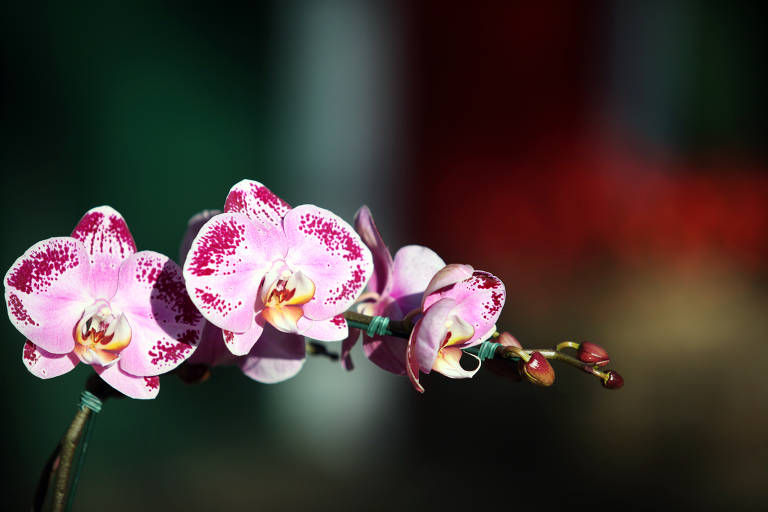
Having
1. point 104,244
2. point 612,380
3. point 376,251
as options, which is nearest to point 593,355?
point 612,380

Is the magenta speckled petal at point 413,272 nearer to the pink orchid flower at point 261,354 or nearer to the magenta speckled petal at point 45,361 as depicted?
the pink orchid flower at point 261,354

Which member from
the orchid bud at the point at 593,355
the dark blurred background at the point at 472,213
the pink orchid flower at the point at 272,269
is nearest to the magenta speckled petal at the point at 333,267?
the pink orchid flower at the point at 272,269

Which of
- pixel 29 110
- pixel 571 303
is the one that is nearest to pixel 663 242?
pixel 571 303

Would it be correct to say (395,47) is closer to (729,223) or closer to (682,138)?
(682,138)

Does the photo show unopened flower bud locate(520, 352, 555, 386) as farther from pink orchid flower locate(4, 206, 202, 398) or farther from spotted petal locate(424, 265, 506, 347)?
pink orchid flower locate(4, 206, 202, 398)

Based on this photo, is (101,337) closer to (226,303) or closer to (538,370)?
(226,303)
